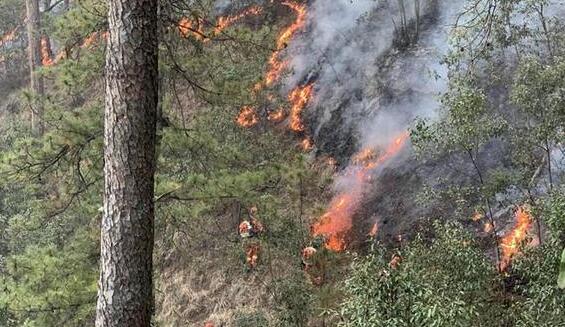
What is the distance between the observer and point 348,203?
13281 mm

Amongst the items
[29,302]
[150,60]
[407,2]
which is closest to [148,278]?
[150,60]

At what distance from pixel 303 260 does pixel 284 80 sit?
7.36m

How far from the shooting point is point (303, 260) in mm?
9750

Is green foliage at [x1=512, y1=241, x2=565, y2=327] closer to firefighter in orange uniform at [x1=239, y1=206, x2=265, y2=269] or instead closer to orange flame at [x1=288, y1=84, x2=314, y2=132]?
firefighter in orange uniform at [x1=239, y1=206, x2=265, y2=269]

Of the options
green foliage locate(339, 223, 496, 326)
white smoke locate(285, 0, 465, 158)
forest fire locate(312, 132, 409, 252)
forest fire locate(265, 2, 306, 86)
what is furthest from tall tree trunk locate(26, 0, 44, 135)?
green foliage locate(339, 223, 496, 326)

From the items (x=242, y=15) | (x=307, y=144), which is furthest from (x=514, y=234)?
(x=242, y=15)

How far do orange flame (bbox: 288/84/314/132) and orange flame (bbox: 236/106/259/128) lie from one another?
1172mm

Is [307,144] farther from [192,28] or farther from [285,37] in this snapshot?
[192,28]

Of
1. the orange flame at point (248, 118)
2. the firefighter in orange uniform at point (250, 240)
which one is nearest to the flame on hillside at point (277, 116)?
the orange flame at point (248, 118)

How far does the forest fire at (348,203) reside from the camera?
12.6 meters

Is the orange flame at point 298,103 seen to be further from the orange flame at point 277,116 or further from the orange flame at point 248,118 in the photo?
the orange flame at point 248,118

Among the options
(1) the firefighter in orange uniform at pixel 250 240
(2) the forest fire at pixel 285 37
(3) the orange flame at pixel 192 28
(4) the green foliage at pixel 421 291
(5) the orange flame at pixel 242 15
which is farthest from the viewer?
(5) the orange flame at pixel 242 15

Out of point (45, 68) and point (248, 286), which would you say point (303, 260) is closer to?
point (248, 286)

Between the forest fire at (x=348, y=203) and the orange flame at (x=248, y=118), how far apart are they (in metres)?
2.66
